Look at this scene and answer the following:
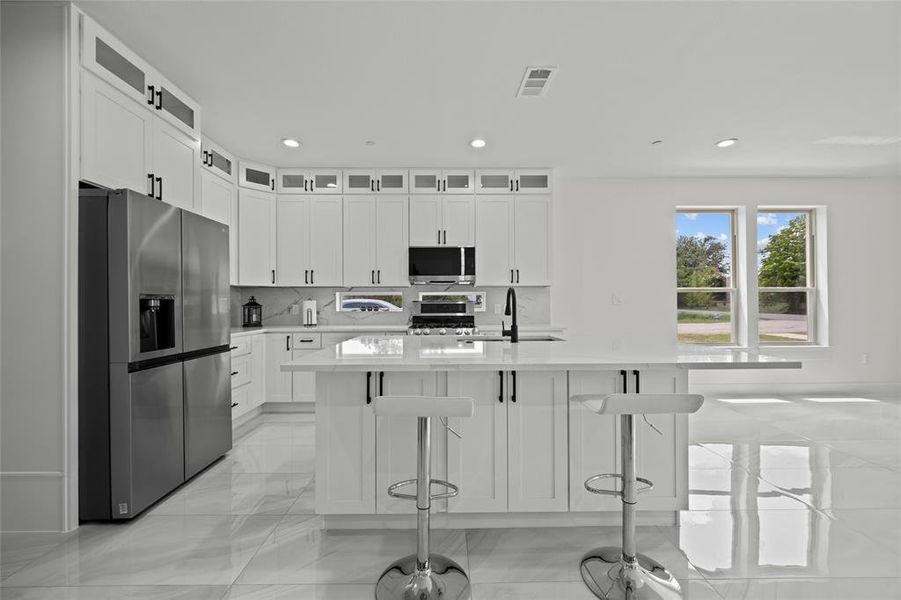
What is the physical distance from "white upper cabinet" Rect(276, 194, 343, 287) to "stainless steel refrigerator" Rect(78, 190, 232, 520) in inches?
86.9

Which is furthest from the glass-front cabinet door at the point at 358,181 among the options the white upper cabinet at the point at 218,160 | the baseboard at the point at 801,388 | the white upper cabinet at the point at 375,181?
the baseboard at the point at 801,388

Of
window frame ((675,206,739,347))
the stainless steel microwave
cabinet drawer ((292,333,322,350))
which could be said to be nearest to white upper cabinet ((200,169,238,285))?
cabinet drawer ((292,333,322,350))

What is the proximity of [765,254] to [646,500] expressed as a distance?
16.8ft

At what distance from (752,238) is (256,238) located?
602 centimetres

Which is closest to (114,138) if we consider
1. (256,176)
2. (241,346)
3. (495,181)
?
(241,346)

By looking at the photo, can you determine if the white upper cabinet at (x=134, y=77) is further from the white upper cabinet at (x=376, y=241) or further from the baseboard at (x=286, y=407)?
the baseboard at (x=286, y=407)

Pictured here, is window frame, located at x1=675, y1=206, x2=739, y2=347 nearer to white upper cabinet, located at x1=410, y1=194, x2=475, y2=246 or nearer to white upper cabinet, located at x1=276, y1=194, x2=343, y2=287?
white upper cabinet, located at x1=410, y1=194, x2=475, y2=246

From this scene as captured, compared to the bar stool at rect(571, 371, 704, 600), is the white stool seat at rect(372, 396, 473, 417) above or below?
above

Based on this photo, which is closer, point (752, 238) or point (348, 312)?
point (348, 312)

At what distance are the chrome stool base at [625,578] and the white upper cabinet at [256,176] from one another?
15.5 feet

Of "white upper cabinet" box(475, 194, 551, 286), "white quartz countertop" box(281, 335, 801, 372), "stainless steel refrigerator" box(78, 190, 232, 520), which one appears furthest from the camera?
"white upper cabinet" box(475, 194, 551, 286)

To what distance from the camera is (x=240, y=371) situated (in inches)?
176

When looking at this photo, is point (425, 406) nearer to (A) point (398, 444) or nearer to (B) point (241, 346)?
(A) point (398, 444)

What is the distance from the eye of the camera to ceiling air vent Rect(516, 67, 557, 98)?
3.11 m
